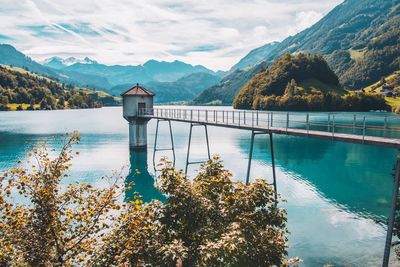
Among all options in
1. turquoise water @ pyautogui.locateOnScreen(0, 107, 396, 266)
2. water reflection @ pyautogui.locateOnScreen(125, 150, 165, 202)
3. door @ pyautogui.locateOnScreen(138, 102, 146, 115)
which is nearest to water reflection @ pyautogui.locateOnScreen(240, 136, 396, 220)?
turquoise water @ pyautogui.locateOnScreen(0, 107, 396, 266)

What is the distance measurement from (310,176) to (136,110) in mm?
37897

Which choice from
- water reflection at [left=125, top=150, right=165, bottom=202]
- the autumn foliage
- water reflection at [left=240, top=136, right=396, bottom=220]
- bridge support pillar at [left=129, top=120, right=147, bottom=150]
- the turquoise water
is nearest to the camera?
the autumn foliage

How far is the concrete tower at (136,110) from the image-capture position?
74.7 meters

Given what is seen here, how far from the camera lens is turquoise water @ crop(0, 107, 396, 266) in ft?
99.6

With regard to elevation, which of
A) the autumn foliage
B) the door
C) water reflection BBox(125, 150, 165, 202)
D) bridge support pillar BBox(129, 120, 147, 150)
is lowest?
water reflection BBox(125, 150, 165, 202)

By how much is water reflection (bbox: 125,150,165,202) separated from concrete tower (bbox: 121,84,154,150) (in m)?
2.48

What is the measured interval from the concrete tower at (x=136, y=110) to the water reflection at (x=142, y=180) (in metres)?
2.48

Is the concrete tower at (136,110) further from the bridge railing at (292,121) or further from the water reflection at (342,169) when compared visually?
the water reflection at (342,169)

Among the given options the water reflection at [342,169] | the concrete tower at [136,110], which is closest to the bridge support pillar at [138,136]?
the concrete tower at [136,110]

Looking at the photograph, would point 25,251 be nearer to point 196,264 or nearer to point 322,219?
point 196,264

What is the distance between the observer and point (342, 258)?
90.0 ft

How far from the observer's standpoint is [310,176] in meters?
57.4

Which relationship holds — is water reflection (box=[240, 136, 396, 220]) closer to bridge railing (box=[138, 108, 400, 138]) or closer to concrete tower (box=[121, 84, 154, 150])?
bridge railing (box=[138, 108, 400, 138])

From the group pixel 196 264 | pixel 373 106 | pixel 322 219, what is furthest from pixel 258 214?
pixel 373 106
